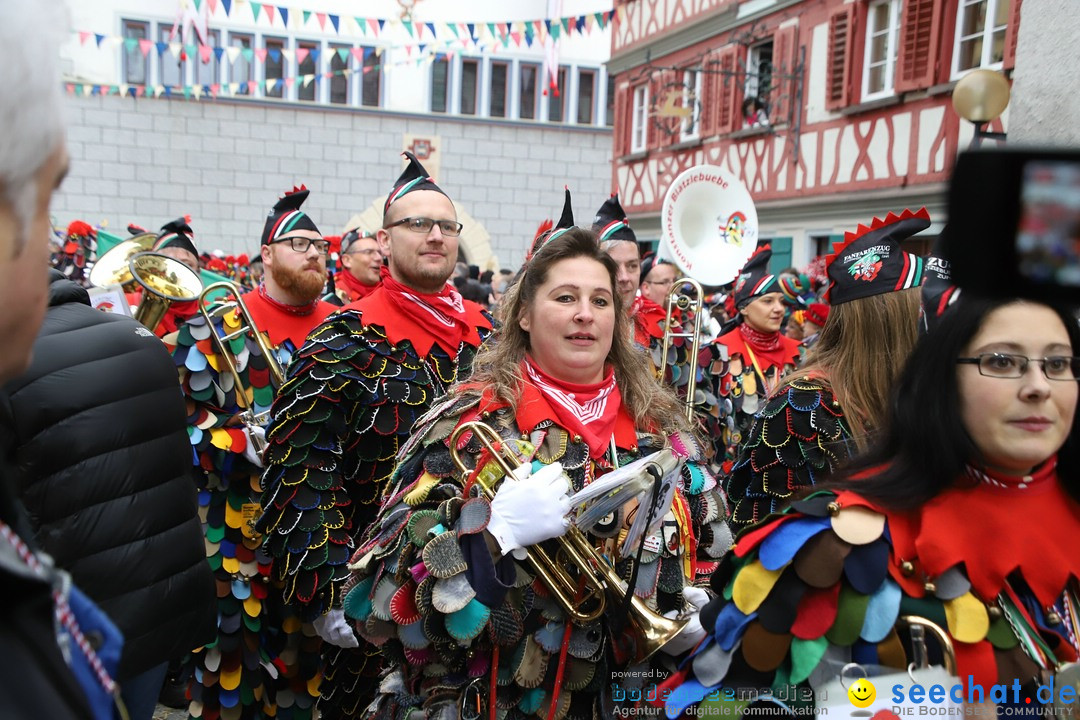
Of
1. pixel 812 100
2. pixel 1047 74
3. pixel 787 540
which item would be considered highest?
pixel 812 100

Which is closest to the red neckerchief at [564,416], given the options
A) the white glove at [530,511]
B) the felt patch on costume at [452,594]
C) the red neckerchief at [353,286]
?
the white glove at [530,511]

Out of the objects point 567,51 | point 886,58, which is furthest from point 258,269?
point 567,51

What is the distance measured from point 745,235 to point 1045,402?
673cm

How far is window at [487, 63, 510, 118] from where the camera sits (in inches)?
969

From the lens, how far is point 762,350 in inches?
266

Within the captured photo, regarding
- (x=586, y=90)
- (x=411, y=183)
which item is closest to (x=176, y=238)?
(x=411, y=183)

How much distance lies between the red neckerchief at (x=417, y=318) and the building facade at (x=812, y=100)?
822 cm

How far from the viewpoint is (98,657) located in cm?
128

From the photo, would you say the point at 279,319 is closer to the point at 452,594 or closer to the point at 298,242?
the point at 298,242

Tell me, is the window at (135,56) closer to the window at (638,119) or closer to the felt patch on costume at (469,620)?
the window at (638,119)

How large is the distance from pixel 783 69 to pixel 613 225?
9772 millimetres

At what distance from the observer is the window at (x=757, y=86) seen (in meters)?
15.7

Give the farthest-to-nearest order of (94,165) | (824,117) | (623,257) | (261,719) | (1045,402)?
(94,165) < (824,117) < (623,257) < (261,719) < (1045,402)

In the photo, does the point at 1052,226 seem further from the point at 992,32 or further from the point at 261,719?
the point at 992,32
